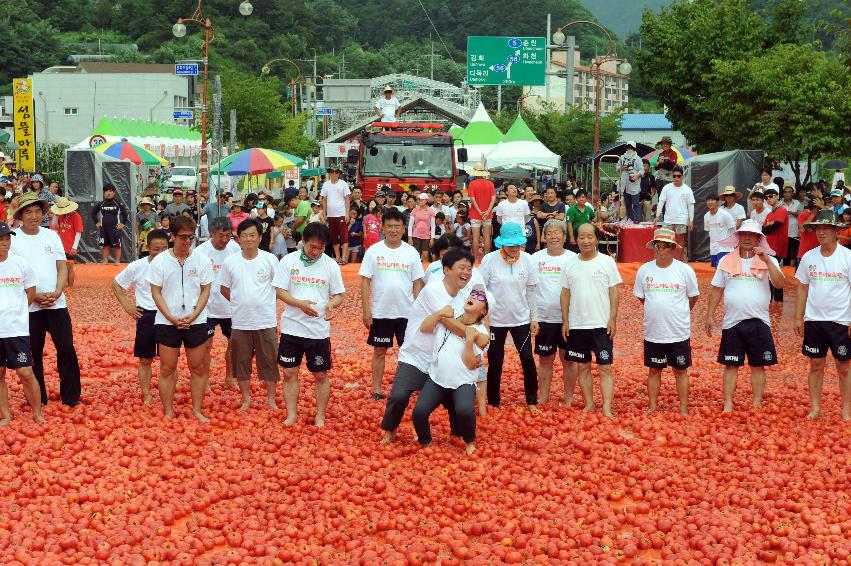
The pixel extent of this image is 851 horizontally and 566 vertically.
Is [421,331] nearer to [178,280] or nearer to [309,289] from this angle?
[309,289]

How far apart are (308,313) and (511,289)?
6.34 ft

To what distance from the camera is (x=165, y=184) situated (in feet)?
166

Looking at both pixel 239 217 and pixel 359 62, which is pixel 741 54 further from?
pixel 359 62

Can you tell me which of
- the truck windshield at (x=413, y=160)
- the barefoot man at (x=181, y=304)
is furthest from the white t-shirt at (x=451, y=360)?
the truck windshield at (x=413, y=160)

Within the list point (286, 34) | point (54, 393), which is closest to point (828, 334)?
point (54, 393)

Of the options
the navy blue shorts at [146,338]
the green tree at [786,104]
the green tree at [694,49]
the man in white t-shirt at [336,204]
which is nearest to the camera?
the navy blue shorts at [146,338]

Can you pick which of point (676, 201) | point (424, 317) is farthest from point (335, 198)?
point (424, 317)

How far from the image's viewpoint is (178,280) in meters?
9.77

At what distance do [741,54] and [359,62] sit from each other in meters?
110

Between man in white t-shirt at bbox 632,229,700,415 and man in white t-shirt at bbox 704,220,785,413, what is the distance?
0.38 meters

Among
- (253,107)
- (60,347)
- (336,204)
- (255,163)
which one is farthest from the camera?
(253,107)

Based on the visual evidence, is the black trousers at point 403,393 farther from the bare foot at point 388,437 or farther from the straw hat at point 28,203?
the straw hat at point 28,203

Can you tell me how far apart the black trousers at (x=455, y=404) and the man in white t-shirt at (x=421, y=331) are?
16cm

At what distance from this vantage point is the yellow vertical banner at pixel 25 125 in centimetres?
4391
